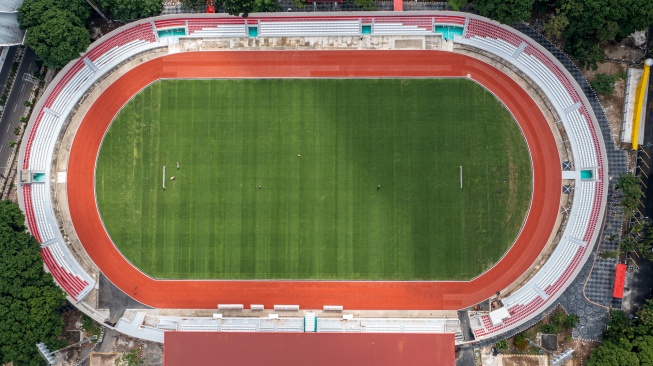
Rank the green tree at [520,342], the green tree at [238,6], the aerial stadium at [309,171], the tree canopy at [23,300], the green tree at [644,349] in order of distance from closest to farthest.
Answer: the green tree at [644,349], the tree canopy at [23,300], the green tree at [238,6], the green tree at [520,342], the aerial stadium at [309,171]

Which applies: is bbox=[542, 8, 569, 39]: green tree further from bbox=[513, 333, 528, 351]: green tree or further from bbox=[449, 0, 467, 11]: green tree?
bbox=[513, 333, 528, 351]: green tree

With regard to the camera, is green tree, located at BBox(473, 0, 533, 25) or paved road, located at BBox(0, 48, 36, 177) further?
paved road, located at BBox(0, 48, 36, 177)

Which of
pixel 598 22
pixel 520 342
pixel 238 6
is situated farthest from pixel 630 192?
pixel 238 6

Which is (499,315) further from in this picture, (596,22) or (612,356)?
(596,22)

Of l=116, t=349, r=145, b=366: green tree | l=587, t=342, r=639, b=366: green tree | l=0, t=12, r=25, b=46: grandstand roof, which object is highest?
l=0, t=12, r=25, b=46: grandstand roof

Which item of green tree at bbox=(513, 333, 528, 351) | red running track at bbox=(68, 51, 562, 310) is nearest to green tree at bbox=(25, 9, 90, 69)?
red running track at bbox=(68, 51, 562, 310)

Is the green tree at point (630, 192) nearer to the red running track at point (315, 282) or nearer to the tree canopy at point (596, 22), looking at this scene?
the red running track at point (315, 282)

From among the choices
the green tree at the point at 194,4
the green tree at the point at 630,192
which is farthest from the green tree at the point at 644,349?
the green tree at the point at 194,4
